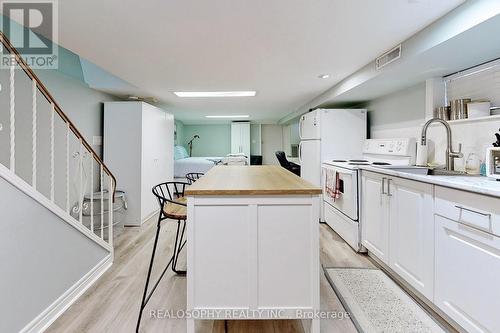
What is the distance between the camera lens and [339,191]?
3125 millimetres

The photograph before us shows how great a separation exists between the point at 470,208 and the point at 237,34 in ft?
6.29

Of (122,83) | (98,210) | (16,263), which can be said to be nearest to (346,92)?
(122,83)

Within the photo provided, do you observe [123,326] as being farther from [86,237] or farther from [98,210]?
[98,210]

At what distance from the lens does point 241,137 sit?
8.54 meters

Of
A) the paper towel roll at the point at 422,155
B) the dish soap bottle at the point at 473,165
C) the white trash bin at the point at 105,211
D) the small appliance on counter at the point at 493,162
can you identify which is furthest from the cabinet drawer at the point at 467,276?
the white trash bin at the point at 105,211

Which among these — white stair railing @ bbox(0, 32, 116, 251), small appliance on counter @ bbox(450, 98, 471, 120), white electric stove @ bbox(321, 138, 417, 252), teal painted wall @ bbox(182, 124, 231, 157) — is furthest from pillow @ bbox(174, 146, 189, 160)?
small appliance on counter @ bbox(450, 98, 471, 120)

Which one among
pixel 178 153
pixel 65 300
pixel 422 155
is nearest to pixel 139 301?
pixel 65 300

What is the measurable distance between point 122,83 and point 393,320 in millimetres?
3950

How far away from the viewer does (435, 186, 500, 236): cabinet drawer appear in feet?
4.14

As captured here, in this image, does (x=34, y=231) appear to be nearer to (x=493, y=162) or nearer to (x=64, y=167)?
(x=64, y=167)

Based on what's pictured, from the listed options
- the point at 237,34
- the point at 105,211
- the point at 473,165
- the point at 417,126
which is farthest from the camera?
the point at 105,211

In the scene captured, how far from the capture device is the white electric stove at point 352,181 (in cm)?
278

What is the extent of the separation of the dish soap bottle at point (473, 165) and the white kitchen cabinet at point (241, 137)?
22.0 feet

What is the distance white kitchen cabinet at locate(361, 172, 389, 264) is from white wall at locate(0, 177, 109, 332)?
2663 millimetres
